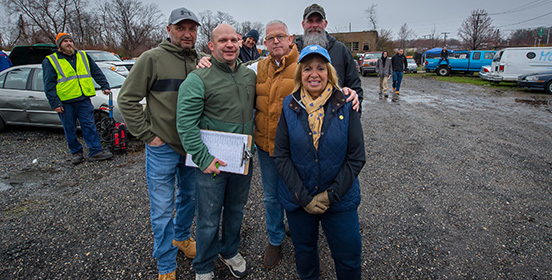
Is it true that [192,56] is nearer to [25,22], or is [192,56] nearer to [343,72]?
[343,72]

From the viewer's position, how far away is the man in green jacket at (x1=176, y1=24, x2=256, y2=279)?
77.5 inches

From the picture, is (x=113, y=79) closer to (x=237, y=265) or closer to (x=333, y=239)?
(x=237, y=265)

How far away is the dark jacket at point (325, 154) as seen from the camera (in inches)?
71.8

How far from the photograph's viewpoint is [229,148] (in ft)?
6.81

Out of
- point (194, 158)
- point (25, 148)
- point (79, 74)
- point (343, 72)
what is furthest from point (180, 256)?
point (25, 148)

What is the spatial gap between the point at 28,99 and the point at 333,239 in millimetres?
7630

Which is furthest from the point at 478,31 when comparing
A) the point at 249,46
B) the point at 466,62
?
the point at 249,46

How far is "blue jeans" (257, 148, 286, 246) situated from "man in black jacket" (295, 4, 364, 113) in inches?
39.4

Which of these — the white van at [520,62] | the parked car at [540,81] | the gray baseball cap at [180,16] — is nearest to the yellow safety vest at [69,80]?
the gray baseball cap at [180,16]

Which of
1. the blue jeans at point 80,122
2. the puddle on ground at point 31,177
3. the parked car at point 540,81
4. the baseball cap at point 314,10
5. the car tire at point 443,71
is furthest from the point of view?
the car tire at point 443,71

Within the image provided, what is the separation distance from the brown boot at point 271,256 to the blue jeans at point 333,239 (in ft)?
1.62

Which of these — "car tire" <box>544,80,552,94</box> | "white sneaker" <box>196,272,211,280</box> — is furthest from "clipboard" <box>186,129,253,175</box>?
"car tire" <box>544,80,552,94</box>

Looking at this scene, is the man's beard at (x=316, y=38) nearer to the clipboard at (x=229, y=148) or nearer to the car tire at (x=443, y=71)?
the clipboard at (x=229, y=148)

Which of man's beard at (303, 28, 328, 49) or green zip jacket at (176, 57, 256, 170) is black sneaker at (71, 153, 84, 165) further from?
man's beard at (303, 28, 328, 49)
